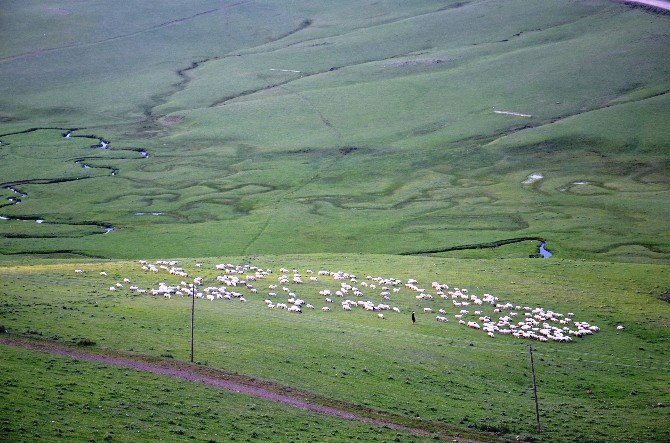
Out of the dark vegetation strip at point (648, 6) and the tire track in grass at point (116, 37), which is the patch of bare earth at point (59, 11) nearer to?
the tire track in grass at point (116, 37)

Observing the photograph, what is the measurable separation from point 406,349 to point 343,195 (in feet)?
180

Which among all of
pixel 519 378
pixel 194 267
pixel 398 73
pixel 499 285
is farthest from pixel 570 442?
pixel 398 73

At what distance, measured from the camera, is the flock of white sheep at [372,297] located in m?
50.3

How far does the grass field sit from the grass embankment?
0.19 meters

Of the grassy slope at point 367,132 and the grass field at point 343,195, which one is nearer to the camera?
the grass field at point 343,195

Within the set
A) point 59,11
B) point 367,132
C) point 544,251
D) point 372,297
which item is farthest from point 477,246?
point 59,11

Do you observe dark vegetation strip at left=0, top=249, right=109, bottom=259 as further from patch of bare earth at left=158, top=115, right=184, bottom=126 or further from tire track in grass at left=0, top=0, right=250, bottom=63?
tire track in grass at left=0, top=0, right=250, bottom=63

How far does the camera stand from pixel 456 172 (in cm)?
10512

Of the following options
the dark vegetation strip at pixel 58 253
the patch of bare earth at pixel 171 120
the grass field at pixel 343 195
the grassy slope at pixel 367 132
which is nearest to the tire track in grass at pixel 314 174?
the grassy slope at pixel 367 132

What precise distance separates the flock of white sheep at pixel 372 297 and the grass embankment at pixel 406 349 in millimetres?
537

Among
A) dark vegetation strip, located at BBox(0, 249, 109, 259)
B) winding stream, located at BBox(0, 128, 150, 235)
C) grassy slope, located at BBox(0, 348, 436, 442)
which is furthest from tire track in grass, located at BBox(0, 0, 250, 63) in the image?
grassy slope, located at BBox(0, 348, 436, 442)

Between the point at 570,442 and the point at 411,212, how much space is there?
56061 mm

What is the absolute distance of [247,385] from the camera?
38781mm

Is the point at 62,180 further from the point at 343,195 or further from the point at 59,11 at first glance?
the point at 59,11
